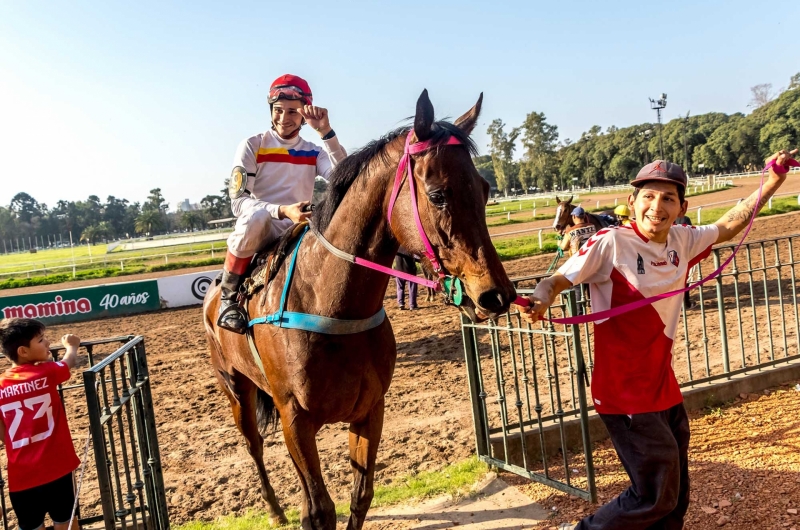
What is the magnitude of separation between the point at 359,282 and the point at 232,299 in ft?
3.87

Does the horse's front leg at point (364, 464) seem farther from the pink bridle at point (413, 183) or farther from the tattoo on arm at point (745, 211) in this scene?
the tattoo on arm at point (745, 211)

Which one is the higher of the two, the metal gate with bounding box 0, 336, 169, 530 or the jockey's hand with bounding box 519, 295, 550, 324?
the jockey's hand with bounding box 519, 295, 550, 324

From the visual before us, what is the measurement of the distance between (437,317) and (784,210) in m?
19.8

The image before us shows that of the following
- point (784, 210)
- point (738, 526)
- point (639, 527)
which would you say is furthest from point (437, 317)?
point (784, 210)

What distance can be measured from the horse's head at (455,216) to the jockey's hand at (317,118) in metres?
1.21

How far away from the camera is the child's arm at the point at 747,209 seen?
2.89m

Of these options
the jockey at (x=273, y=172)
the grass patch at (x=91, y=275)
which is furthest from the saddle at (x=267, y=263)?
the grass patch at (x=91, y=275)

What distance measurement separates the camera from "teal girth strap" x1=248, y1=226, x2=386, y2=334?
2844mm

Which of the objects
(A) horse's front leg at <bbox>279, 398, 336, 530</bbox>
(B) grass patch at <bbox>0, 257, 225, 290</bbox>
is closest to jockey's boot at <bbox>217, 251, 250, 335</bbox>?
(A) horse's front leg at <bbox>279, 398, 336, 530</bbox>

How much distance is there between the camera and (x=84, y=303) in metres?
17.0

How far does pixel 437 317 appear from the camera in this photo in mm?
11859

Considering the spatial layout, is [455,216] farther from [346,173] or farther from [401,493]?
[401,493]

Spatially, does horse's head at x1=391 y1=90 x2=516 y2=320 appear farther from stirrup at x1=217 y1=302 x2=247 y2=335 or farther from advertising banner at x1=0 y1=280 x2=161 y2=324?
advertising banner at x1=0 y1=280 x2=161 y2=324

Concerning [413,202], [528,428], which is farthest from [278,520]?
[413,202]
